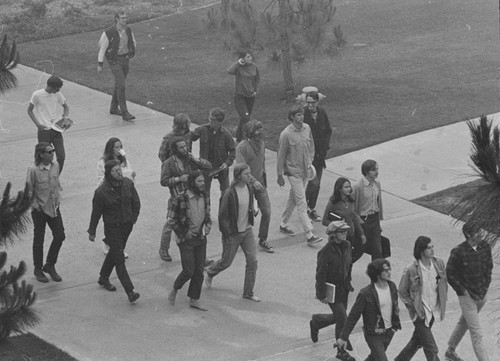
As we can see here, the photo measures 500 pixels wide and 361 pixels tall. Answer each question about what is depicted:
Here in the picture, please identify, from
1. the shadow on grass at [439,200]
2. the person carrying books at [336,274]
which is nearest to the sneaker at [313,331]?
the person carrying books at [336,274]

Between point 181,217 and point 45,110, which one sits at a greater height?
point 45,110

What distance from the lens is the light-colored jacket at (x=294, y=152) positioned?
1267cm

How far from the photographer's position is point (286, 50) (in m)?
18.5

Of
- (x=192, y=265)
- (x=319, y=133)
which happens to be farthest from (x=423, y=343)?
(x=319, y=133)

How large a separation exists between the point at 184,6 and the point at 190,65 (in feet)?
18.4

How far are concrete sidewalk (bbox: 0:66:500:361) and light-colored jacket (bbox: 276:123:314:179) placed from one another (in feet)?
2.63

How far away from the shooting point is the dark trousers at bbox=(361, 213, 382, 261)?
11.4 metres

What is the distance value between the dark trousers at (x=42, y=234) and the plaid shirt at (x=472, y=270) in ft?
13.5

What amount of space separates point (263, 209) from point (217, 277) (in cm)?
90

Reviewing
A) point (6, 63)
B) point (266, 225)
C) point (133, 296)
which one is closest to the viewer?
point (6, 63)

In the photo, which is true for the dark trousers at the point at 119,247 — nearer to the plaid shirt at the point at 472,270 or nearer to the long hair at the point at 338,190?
the long hair at the point at 338,190

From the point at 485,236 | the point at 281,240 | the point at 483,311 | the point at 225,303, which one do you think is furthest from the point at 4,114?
the point at 485,236

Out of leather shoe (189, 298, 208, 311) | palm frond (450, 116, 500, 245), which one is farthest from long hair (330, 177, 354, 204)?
palm frond (450, 116, 500, 245)

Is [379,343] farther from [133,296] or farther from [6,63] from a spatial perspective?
[6,63]
